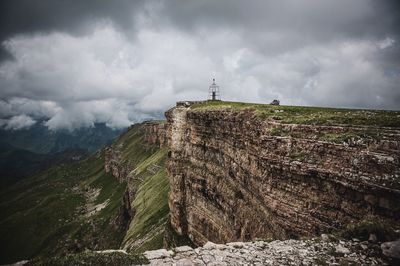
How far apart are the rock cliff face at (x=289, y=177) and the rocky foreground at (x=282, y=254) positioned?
4.63 metres

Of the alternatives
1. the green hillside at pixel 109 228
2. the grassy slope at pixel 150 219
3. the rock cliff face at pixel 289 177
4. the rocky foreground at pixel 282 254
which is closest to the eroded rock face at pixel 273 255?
the rocky foreground at pixel 282 254

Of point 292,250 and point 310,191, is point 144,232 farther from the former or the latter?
point 292,250

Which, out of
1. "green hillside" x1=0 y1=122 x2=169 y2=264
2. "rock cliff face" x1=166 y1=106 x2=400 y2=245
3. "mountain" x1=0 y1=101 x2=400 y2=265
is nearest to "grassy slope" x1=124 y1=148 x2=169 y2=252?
"green hillside" x1=0 y1=122 x2=169 y2=264

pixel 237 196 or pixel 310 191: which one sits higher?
pixel 310 191

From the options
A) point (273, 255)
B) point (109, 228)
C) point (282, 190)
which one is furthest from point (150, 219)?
point (109, 228)

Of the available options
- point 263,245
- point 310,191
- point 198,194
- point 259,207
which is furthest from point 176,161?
point 263,245

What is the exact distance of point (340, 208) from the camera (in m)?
19.9

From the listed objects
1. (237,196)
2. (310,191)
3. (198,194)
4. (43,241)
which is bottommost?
(43,241)

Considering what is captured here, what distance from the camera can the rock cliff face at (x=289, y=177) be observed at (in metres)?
17.8

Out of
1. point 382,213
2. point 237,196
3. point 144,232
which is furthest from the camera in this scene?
point 144,232

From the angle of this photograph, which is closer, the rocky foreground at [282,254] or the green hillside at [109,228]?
the rocky foreground at [282,254]

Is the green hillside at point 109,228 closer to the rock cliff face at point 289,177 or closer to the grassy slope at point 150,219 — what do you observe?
the grassy slope at point 150,219

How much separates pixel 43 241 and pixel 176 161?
157050 millimetres

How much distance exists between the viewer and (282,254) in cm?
1443
